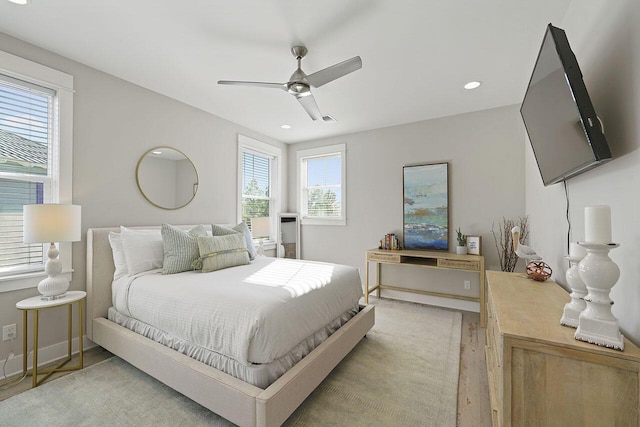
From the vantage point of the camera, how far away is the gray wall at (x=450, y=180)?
3.42m

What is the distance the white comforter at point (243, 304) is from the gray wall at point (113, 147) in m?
0.68

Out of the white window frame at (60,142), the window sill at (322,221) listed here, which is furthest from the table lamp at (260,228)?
the white window frame at (60,142)

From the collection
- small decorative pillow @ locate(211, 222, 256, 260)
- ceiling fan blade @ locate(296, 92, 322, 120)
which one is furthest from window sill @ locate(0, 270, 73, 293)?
ceiling fan blade @ locate(296, 92, 322, 120)

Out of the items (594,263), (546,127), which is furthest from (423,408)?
(546,127)

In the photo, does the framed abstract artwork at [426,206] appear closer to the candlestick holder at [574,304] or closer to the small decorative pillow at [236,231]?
the small decorative pillow at [236,231]

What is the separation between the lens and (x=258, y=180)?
184 inches

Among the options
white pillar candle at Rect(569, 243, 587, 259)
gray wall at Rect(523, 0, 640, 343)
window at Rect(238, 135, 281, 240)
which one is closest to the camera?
gray wall at Rect(523, 0, 640, 343)

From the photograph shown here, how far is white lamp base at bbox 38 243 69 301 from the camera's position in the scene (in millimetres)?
2068

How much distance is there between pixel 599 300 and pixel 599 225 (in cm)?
27

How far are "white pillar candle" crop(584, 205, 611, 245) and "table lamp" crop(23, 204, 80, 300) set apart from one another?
3.08 metres

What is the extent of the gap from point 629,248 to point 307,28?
2.22 metres

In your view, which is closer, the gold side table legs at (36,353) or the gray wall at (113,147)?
the gold side table legs at (36,353)

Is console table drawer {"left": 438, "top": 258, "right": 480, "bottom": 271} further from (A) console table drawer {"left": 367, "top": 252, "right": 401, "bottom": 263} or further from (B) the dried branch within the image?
(A) console table drawer {"left": 367, "top": 252, "right": 401, "bottom": 263}

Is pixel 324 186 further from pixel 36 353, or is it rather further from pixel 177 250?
pixel 36 353
